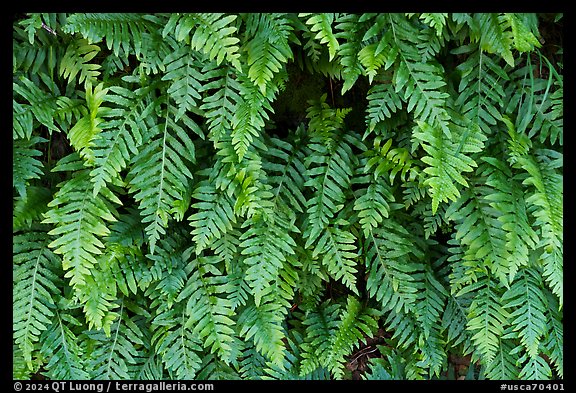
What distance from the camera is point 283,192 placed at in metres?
2.43

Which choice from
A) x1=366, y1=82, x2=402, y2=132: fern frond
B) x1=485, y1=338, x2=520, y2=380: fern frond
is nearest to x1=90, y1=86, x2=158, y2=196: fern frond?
x1=366, y1=82, x2=402, y2=132: fern frond

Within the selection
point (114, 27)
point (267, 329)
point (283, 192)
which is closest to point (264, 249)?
point (283, 192)

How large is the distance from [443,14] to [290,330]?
1.62 metres

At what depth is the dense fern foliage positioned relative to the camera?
2.21 meters

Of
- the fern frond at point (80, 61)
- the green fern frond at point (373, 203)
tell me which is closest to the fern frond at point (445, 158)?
the green fern frond at point (373, 203)

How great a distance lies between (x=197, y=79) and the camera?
7.48 ft

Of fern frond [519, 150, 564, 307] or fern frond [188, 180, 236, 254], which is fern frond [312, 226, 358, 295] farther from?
fern frond [519, 150, 564, 307]

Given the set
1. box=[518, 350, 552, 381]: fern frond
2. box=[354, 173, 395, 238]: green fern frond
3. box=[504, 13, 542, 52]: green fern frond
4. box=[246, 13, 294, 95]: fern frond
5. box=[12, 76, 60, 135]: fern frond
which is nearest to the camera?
box=[504, 13, 542, 52]: green fern frond

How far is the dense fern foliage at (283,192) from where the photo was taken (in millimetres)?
2205

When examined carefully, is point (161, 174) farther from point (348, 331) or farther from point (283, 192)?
point (348, 331)

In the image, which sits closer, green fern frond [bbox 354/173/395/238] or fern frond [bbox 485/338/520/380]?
green fern frond [bbox 354/173/395/238]

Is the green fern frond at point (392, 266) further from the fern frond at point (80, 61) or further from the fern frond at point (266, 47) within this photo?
the fern frond at point (80, 61)
